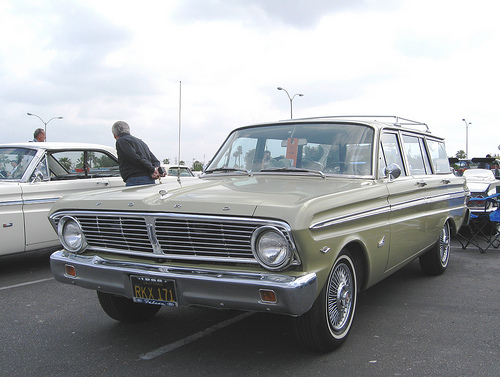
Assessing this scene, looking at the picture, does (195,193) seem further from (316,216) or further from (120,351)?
(120,351)

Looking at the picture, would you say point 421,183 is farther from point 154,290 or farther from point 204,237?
point 154,290

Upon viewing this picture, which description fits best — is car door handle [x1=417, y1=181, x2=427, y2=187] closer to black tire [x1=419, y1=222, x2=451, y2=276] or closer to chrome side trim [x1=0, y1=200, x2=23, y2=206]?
black tire [x1=419, y1=222, x2=451, y2=276]

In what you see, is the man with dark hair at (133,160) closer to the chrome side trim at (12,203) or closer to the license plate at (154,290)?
the chrome side trim at (12,203)

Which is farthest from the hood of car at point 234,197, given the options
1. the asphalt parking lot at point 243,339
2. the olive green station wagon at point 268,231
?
the asphalt parking lot at point 243,339

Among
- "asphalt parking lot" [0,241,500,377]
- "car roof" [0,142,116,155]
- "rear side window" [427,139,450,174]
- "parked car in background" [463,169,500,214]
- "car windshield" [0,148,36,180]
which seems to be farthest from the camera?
"parked car in background" [463,169,500,214]

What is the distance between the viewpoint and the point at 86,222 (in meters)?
3.68

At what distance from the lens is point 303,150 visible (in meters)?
4.55

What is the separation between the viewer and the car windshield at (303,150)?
14.4 ft

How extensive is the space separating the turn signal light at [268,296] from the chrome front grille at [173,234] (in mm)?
210

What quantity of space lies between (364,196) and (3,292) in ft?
13.4

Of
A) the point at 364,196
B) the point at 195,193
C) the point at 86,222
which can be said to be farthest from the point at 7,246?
the point at 364,196

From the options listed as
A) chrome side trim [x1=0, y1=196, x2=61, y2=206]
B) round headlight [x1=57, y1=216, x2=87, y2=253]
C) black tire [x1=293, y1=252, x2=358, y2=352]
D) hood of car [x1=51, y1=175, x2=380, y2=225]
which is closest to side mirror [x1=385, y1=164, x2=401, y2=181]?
hood of car [x1=51, y1=175, x2=380, y2=225]

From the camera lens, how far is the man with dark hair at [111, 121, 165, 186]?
6.34 meters

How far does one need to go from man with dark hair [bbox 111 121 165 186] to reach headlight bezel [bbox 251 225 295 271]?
3656mm
